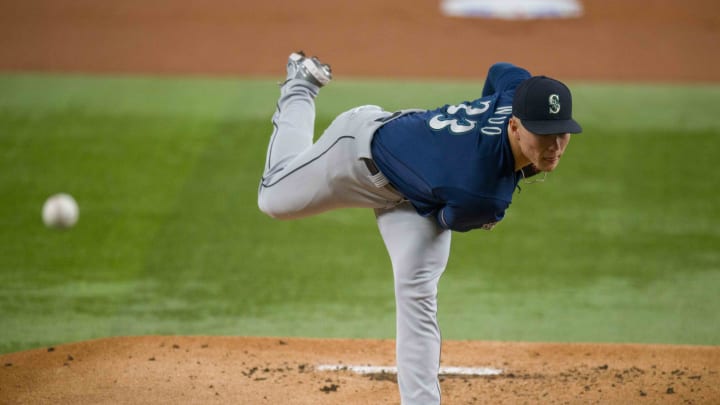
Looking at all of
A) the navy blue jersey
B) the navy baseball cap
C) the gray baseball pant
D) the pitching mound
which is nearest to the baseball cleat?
the gray baseball pant

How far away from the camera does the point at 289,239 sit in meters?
7.82

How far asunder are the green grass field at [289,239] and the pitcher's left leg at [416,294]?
1.98 metres

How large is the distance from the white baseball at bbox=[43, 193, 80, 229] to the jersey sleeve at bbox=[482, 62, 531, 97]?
3.88 m

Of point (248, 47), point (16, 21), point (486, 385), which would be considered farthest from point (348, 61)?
point (486, 385)

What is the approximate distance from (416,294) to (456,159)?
66 cm

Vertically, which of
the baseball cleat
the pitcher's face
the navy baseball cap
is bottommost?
the pitcher's face

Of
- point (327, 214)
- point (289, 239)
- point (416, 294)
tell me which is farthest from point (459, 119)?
point (327, 214)

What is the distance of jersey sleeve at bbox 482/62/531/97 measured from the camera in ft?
13.9

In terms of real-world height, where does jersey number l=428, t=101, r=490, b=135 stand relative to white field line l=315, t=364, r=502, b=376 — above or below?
above

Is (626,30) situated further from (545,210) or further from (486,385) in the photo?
(486,385)

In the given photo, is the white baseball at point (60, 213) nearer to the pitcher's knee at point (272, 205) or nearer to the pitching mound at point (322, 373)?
the pitching mound at point (322, 373)

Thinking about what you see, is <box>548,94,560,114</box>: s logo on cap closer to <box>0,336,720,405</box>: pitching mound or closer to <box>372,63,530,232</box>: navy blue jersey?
<box>372,63,530,232</box>: navy blue jersey

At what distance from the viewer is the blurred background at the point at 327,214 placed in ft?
21.8

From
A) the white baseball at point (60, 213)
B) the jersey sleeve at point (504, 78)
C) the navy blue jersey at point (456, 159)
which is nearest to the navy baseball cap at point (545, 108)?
the navy blue jersey at point (456, 159)
